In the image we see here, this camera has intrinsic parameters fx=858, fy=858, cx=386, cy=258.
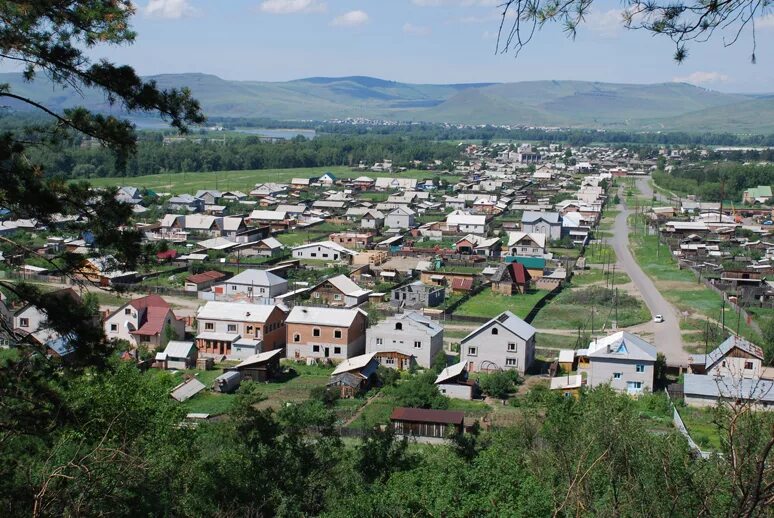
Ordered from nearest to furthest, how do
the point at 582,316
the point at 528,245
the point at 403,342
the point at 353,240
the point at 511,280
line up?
1. the point at 403,342
2. the point at 582,316
3. the point at 511,280
4. the point at 528,245
5. the point at 353,240

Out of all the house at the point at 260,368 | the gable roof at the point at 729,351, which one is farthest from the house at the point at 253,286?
the gable roof at the point at 729,351

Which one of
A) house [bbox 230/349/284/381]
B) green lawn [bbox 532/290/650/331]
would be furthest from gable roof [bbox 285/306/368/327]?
green lawn [bbox 532/290/650/331]

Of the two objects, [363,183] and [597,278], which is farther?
[363,183]

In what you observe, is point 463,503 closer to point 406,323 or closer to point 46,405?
point 46,405

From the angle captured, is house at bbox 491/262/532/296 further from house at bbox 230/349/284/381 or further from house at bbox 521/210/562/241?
house at bbox 521/210/562/241

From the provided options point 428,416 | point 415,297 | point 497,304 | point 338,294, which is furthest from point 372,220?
point 428,416

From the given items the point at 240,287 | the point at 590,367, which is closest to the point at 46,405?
the point at 590,367

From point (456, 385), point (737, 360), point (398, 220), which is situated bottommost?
point (398, 220)

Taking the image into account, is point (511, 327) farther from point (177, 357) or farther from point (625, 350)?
point (177, 357)
